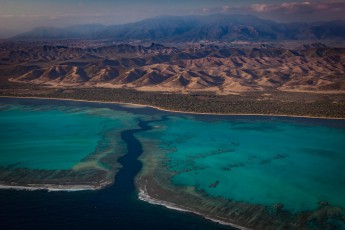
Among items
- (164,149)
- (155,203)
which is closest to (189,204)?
(155,203)

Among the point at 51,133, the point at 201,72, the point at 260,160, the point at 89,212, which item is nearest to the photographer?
the point at 89,212

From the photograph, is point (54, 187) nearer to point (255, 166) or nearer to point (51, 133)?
point (51, 133)

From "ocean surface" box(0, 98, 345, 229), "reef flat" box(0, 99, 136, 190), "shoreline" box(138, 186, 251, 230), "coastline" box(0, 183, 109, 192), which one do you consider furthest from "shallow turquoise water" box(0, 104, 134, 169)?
"shoreline" box(138, 186, 251, 230)

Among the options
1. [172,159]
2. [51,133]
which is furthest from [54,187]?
[51,133]

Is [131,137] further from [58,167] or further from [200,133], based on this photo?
[58,167]

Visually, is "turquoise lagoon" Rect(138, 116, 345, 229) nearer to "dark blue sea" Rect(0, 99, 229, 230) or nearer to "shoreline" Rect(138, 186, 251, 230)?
"shoreline" Rect(138, 186, 251, 230)
